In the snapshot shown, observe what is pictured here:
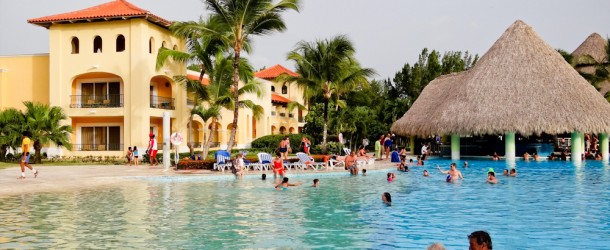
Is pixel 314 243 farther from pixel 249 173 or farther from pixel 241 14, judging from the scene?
pixel 241 14

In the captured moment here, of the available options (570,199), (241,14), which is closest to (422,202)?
(570,199)

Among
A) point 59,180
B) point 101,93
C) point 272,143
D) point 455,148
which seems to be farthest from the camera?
point 272,143

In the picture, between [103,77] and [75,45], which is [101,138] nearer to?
[103,77]

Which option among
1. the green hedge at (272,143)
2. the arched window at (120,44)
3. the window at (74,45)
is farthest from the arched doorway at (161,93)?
the green hedge at (272,143)

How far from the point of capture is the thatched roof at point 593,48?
5066cm

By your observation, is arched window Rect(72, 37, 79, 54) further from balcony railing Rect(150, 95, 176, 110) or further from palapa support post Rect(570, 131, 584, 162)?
palapa support post Rect(570, 131, 584, 162)

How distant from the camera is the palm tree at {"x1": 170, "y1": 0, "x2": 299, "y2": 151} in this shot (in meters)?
25.2

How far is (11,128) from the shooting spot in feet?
83.3

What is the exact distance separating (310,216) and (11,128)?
742 inches

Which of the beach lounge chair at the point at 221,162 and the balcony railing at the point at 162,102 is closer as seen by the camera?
the beach lounge chair at the point at 221,162

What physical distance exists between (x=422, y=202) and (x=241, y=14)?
1416 cm

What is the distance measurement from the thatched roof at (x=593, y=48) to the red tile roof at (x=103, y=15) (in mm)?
36495

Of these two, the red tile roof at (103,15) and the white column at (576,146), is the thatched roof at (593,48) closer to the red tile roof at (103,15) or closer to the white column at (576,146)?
the white column at (576,146)

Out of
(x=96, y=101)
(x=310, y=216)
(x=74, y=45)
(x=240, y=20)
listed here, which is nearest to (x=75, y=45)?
(x=74, y=45)
